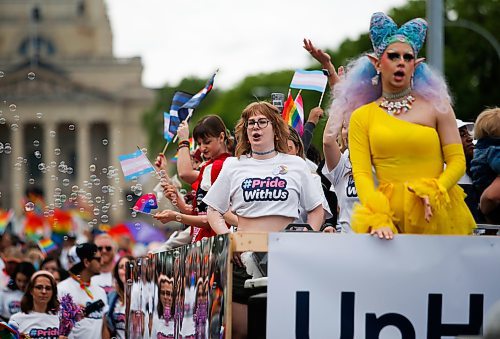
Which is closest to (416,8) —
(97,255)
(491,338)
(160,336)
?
(97,255)

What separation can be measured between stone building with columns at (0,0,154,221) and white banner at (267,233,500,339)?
11275cm

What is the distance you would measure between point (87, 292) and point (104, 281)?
2.65 feet

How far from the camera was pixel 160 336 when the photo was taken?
797cm

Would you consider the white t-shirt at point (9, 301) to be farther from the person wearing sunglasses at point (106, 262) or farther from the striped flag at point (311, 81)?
the striped flag at point (311, 81)

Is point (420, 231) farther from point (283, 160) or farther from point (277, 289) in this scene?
point (283, 160)

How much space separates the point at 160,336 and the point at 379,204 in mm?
2094

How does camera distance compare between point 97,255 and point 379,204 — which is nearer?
point 379,204

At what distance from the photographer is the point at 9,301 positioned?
44.9 ft

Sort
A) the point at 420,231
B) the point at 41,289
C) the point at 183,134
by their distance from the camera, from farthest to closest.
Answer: the point at 41,289, the point at 183,134, the point at 420,231

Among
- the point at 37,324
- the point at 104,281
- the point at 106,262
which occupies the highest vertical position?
the point at 106,262

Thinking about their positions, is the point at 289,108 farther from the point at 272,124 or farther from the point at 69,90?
the point at 69,90

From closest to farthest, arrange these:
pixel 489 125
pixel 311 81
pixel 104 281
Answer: pixel 489 125, pixel 311 81, pixel 104 281

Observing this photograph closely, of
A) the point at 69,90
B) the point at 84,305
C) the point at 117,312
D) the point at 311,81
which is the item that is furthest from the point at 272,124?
the point at 69,90

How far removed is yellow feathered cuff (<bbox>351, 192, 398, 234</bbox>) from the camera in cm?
616
